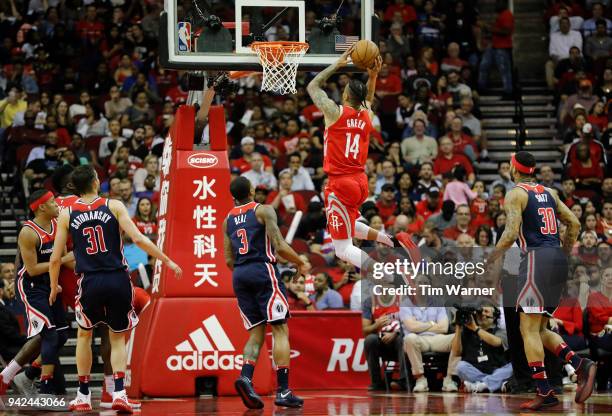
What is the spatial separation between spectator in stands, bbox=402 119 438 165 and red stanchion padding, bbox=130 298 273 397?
25.4ft

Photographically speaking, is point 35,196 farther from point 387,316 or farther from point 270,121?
point 270,121

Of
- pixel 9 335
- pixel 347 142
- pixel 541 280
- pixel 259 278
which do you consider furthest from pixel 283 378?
pixel 9 335

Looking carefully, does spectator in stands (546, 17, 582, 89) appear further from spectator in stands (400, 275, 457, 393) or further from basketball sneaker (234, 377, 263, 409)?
basketball sneaker (234, 377, 263, 409)

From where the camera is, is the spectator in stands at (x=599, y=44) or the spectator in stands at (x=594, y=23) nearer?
the spectator in stands at (x=599, y=44)

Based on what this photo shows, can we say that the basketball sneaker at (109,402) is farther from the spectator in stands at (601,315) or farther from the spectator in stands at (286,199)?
the spectator in stands at (286,199)

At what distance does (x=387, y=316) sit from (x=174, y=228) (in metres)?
2.99

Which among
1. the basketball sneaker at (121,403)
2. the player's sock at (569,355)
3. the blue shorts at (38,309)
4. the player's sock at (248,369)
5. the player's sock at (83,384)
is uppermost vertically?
the blue shorts at (38,309)

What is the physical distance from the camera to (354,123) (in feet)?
37.3

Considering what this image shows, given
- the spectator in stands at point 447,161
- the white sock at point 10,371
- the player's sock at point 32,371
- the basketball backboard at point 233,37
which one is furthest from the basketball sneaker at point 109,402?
the spectator in stands at point 447,161

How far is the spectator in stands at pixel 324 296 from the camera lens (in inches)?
609

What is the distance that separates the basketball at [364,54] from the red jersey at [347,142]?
2.05 ft

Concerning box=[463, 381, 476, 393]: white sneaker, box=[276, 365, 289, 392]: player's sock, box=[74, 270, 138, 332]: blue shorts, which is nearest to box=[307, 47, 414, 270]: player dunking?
box=[276, 365, 289, 392]: player's sock

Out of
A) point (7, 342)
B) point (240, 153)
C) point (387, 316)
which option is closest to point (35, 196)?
point (7, 342)

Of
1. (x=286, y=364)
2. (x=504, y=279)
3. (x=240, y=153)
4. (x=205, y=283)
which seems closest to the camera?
(x=286, y=364)
